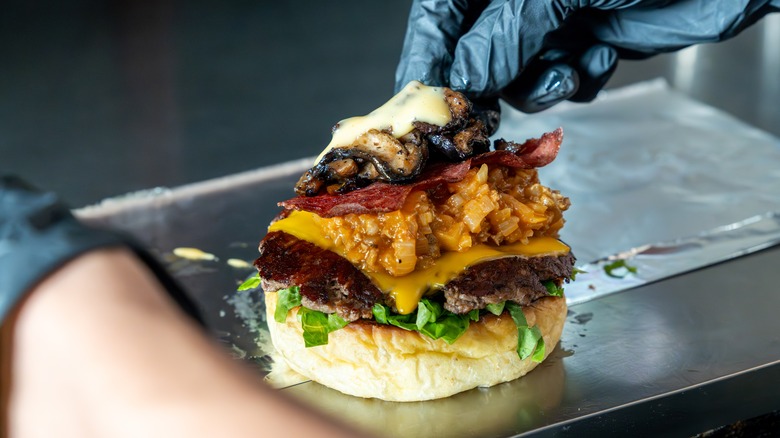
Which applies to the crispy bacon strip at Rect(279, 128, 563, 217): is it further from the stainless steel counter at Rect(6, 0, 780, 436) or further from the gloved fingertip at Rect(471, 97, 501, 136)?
the stainless steel counter at Rect(6, 0, 780, 436)

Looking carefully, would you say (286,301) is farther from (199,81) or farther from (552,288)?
(199,81)

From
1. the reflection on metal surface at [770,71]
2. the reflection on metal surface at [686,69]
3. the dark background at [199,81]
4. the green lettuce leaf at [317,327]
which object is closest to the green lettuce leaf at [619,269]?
the green lettuce leaf at [317,327]

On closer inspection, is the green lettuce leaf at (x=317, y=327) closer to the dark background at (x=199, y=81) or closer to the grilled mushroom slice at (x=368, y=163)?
the grilled mushroom slice at (x=368, y=163)

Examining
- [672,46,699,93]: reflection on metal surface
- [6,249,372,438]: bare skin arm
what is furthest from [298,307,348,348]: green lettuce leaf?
[672,46,699,93]: reflection on metal surface

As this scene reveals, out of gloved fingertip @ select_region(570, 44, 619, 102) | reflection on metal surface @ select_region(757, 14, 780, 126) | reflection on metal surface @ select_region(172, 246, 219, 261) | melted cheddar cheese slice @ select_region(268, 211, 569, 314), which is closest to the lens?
melted cheddar cheese slice @ select_region(268, 211, 569, 314)

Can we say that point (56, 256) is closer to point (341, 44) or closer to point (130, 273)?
point (130, 273)

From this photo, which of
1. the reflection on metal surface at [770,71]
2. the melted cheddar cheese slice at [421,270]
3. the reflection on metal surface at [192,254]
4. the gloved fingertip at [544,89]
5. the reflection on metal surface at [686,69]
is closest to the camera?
the melted cheddar cheese slice at [421,270]

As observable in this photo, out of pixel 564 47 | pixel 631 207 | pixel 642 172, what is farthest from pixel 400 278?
pixel 642 172
